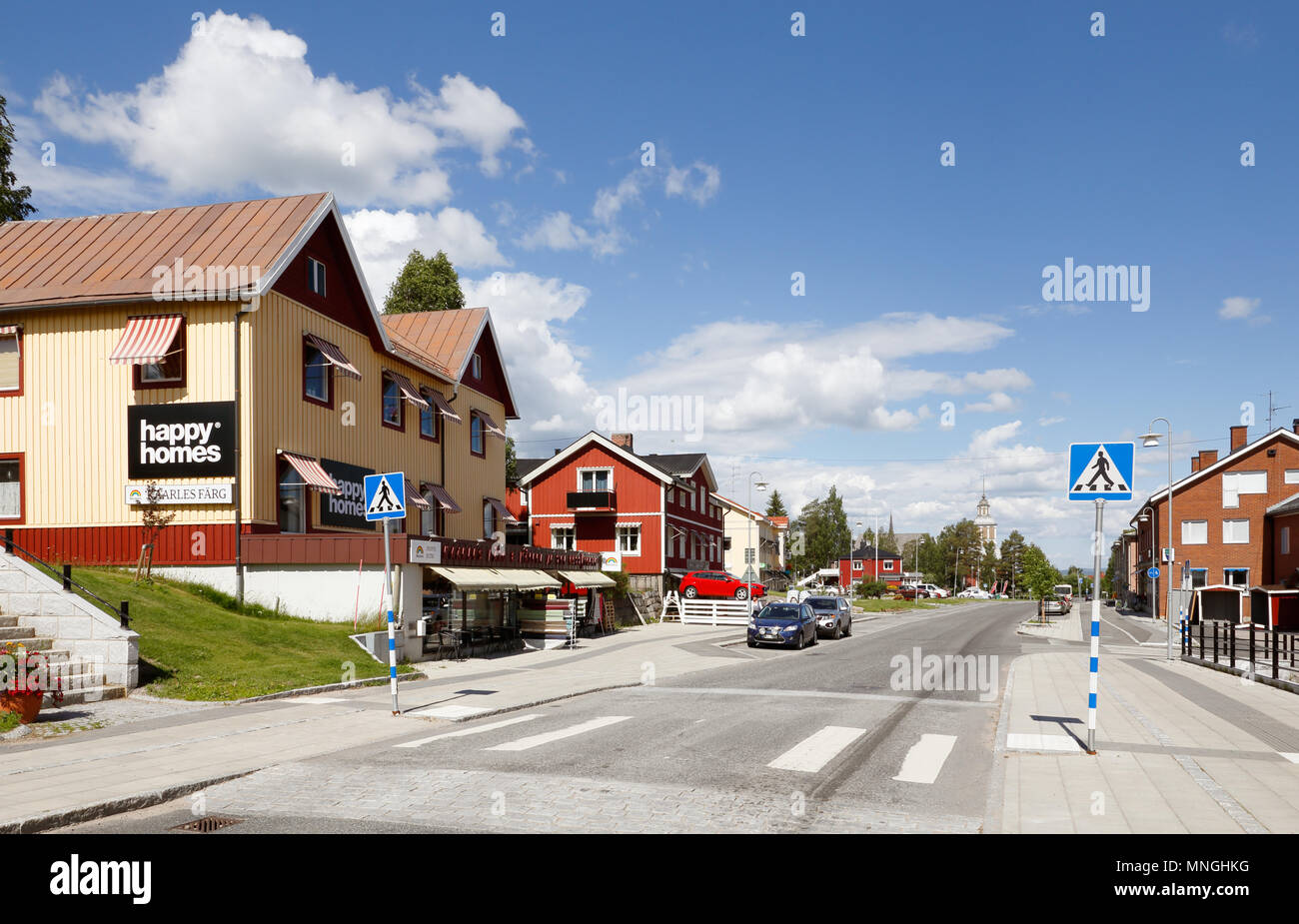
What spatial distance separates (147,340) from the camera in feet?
79.4

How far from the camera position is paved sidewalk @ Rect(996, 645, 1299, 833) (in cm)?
811

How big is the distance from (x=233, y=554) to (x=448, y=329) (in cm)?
1645

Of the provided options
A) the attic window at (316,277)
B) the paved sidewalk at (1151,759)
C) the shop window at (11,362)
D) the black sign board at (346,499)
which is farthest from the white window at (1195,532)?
the shop window at (11,362)

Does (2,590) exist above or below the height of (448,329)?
below

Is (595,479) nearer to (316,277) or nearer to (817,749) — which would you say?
(316,277)

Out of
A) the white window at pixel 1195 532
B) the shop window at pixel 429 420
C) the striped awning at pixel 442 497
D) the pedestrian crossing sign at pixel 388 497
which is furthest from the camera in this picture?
the white window at pixel 1195 532

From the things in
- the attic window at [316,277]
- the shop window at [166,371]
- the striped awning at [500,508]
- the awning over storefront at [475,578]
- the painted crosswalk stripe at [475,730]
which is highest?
the attic window at [316,277]

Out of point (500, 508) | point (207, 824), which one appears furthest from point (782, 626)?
point (207, 824)

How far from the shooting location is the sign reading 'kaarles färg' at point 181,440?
952 inches

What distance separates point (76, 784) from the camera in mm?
9094

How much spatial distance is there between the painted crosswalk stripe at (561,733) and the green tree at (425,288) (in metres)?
42.4

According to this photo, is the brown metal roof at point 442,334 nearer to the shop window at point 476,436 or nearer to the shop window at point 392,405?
the shop window at point 476,436
